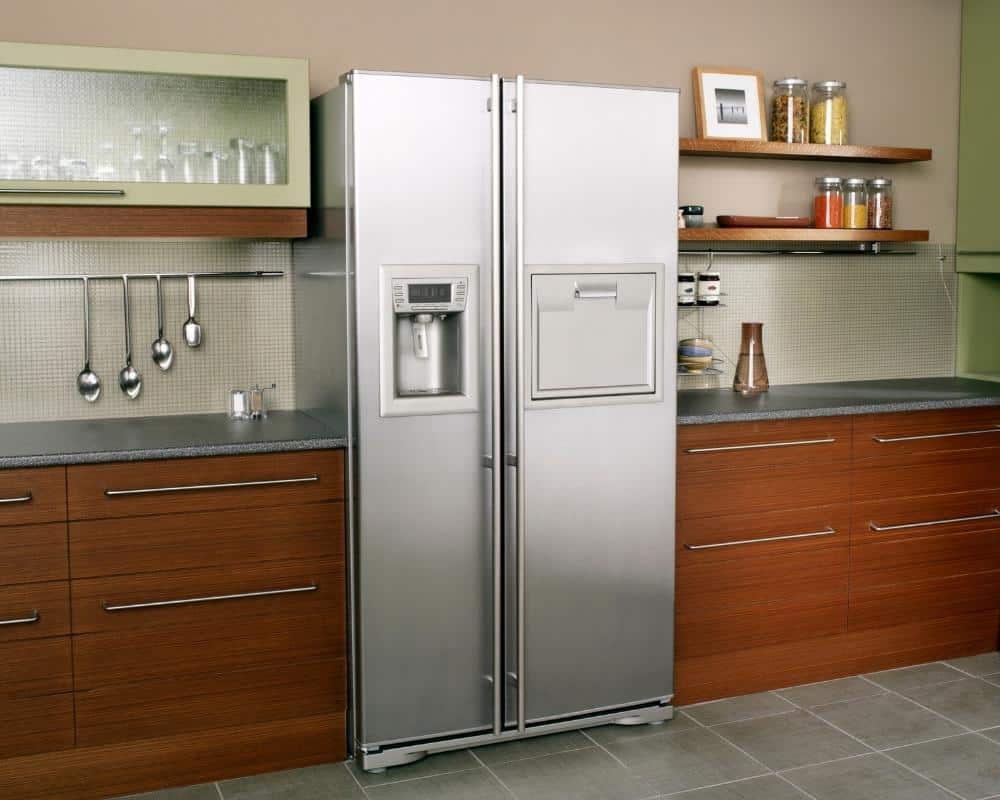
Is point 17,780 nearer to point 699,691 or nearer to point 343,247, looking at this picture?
point 343,247

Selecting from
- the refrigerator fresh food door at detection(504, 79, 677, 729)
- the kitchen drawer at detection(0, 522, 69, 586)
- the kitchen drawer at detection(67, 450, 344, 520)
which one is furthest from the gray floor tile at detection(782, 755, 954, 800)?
the kitchen drawer at detection(0, 522, 69, 586)

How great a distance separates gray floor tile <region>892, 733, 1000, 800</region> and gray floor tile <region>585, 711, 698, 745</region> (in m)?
0.57

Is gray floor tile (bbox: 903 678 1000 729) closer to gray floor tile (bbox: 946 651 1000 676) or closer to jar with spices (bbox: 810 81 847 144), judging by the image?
gray floor tile (bbox: 946 651 1000 676)

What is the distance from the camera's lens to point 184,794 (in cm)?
286

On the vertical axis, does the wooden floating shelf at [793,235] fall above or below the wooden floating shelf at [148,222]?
above

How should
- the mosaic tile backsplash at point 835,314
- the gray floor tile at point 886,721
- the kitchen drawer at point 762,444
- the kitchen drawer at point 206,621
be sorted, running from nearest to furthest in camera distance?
the kitchen drawer at point 206,621 < the gray floor tile at point 886,721 < the kitchen drawer at point 762,444 < the mosaic tile backsplash at point 835,314

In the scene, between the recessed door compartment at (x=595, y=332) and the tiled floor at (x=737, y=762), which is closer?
the tiled floor at (x=737, y=762)

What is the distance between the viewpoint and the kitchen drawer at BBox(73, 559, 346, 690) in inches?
109

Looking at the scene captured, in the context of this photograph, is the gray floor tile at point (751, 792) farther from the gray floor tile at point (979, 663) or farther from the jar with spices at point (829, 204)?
the jar with spices at point (829, 204)

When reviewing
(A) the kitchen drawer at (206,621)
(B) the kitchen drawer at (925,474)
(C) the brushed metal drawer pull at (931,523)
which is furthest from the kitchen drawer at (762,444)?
(A) the kitchen drawer at (206,621)

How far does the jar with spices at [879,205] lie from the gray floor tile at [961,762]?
170 cm

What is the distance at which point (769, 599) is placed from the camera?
346 centimetres

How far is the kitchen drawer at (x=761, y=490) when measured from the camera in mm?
3305

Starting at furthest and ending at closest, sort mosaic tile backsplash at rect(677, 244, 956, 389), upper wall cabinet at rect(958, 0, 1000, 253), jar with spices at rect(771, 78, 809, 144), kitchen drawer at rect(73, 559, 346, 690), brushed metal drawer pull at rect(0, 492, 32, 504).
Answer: upper wall cabinet at rect(958, 0, 1000, 253) < mosaic tile backsplash at rect(677, 244, 956, 389) < jar with spices at rect(771, 78, 809, 144) < kitchen drawer at rect(73, 559, 346, 690) < brushed metal drawer pull at rect(0, 492, 32, 504)
